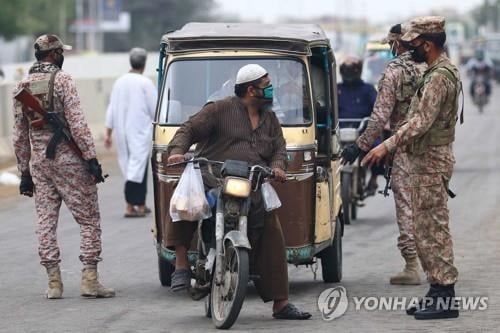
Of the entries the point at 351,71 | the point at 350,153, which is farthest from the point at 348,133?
the point at 350,153

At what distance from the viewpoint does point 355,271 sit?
12.9 meters

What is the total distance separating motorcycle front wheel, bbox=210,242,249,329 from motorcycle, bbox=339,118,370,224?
5624 mm

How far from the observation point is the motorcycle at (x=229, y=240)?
945 centimetres

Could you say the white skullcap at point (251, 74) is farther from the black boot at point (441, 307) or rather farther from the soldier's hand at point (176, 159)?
the black boot at point (441, 307)

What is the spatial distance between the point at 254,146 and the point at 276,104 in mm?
1485

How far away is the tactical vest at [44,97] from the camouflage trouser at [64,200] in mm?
321

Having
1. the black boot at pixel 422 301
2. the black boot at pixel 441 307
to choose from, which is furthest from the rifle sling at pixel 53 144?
the black boot at pixel 441 307

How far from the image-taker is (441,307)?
1002cm

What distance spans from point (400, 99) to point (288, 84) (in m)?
1.01

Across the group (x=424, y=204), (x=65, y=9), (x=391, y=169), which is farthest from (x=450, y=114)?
(x=65, y=9)

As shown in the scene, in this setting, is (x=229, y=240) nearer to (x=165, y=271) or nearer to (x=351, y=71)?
(x=165, y=271)

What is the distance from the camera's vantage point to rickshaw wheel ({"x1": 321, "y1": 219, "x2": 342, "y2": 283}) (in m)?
12.0

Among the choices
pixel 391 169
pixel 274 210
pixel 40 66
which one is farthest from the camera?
pixel 391 169

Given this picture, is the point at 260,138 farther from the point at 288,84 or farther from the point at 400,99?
the point at 400,99
